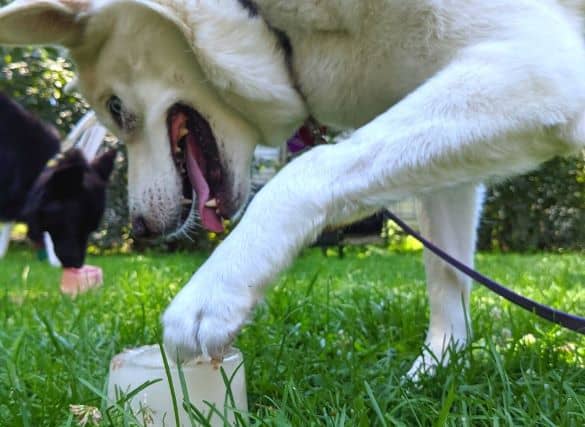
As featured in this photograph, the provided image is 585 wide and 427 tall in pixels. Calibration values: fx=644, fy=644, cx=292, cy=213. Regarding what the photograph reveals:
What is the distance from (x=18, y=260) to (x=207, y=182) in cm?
542

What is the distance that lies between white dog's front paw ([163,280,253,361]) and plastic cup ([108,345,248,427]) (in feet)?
0.51

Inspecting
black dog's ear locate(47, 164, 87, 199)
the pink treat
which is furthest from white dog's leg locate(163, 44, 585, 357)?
black dog's ear locate(47, 164, 87, 199)

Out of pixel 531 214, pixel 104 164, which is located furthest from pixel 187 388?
pixel 531 214

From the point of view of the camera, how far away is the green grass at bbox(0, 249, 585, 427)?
1221 millimetres

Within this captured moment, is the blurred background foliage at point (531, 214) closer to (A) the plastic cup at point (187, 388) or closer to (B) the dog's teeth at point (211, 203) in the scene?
(B) the dog's teeth at point (211, 203)

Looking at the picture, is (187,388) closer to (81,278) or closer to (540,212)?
(81,278)

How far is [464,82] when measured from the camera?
3.80 feet

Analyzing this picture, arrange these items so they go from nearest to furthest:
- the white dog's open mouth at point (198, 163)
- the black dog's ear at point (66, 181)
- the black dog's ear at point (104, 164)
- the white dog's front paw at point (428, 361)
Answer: the white dog's front paw at point (428, 361) → the white dog's open mouth at point (198, 163) → the black dog's ear at point (66, 181) → the black dog's ear at point (104, 164)

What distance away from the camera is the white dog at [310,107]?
1084 mm

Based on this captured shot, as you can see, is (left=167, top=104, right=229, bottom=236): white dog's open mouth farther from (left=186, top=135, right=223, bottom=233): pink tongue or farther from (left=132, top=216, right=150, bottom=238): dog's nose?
(left=132, top=216, right=150, bottom=238): dog's nose

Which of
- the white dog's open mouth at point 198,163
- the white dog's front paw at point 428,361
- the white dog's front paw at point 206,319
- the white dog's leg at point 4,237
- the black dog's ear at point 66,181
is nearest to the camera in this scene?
the white dog's front paw at point 206,319

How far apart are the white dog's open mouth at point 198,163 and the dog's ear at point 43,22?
34 centimetres

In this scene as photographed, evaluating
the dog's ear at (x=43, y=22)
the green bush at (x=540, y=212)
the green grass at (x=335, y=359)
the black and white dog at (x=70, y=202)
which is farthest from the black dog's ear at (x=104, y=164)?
the green bush at (x=540, y=212)

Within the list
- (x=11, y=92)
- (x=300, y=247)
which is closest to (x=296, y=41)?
(x=300, y=247)
